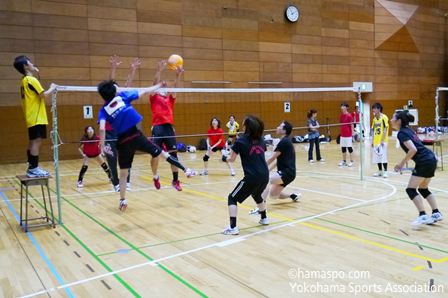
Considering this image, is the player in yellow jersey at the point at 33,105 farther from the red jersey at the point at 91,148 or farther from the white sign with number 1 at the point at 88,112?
the white sign with number 1 at the point at 88,112

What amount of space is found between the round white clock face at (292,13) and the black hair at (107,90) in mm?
16585

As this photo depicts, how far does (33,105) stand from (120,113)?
1.37 metres

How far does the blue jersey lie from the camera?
577cm

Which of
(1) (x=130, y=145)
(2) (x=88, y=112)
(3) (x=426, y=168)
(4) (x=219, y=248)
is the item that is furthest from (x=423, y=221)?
(2) (x=88, y=112)

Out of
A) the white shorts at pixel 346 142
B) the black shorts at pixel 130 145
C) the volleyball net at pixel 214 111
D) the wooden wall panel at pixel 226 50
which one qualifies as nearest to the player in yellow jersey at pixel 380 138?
the white shorts at pixel 346 142

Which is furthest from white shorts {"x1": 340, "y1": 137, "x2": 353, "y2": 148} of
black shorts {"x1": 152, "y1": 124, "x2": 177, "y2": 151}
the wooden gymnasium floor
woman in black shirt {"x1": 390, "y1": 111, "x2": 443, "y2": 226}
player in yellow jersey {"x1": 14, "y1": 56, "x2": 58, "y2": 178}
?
player in yellow jersey {"x1": 14, "y1": 56, "x2": 58, "y2": 178}

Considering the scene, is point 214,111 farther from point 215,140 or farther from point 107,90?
point 107,90

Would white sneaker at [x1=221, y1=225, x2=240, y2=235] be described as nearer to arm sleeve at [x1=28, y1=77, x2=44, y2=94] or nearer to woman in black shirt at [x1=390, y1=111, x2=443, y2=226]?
woman in black shirt at [x1=390, y1=111, x2=443, y2=226]

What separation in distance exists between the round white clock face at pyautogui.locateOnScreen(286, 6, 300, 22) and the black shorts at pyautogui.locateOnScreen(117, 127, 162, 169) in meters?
16.5

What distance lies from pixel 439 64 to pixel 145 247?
2733 centimetres

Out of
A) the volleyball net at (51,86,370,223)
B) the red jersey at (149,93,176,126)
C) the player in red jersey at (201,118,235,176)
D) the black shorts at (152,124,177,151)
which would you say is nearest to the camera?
the black shorts at (152,124,177,151)

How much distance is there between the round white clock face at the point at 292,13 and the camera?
67.5ft

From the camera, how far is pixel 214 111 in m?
18.6

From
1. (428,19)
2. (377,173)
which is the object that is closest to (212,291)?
(377,173)
